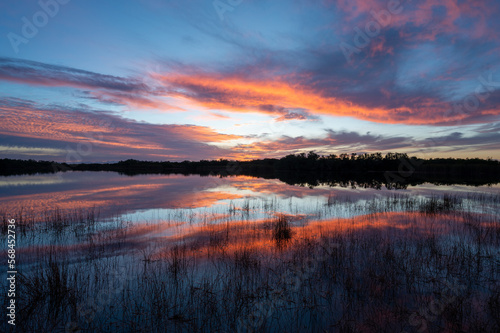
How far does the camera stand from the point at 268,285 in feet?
19.1

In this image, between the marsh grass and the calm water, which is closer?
the marsh grass

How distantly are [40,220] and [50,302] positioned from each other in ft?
33.7

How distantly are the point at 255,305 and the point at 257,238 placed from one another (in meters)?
4.99

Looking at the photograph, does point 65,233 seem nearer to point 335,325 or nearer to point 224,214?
point 224,214

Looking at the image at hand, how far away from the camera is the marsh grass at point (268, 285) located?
4.52 metres

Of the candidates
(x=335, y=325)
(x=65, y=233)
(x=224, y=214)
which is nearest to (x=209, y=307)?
(x=335, y=325)

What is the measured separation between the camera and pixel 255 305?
506 centimetres

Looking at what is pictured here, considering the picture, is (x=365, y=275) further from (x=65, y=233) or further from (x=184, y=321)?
(x=65, y=233)

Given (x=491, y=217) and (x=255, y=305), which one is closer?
(x=255, y=305)

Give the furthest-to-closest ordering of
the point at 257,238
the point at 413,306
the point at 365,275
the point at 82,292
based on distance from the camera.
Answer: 1. the point at 257,238
2. the point at 365,275
3. the point at 82,292
4. the point at 413,306

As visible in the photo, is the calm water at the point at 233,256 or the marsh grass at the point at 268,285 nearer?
the marsh grass at the point at 268,285

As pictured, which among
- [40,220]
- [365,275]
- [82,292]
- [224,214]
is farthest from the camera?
[224,214]

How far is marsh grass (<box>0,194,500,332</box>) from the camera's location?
452 cm

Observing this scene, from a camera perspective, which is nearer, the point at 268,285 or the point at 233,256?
the point at 268,285
